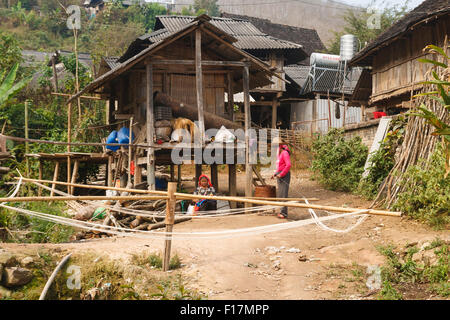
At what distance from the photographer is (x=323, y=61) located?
22547 mm

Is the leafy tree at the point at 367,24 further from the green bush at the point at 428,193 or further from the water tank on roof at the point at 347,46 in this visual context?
the green bush at the point at 428,193

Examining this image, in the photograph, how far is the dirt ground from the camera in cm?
576

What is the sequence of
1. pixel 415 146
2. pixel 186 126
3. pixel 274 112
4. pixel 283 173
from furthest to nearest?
pixel 274 112 < pixel 186 126 < pixel 283 173 < pixel 415 146

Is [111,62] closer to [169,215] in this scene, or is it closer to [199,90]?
[199,90]

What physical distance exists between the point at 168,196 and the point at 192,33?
6249 mm

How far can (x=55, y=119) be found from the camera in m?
18.3

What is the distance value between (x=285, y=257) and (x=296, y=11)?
160 ft

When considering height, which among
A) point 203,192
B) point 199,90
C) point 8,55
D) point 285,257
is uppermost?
point 8,55

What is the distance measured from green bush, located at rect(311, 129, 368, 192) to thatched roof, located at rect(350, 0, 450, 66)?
10.4ft

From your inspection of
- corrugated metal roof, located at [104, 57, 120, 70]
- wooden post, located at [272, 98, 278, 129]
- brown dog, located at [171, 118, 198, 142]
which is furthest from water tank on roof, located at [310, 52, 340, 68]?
brown dog, located at [171, 118, 198, 142]

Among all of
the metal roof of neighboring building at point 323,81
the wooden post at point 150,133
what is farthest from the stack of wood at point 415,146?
the metal roof of neighboring building at point 323,81

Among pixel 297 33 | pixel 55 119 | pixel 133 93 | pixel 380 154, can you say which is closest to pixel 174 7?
pixel 297 33

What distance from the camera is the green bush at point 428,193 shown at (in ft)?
23.3

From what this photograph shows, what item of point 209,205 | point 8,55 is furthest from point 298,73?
point 209,205
